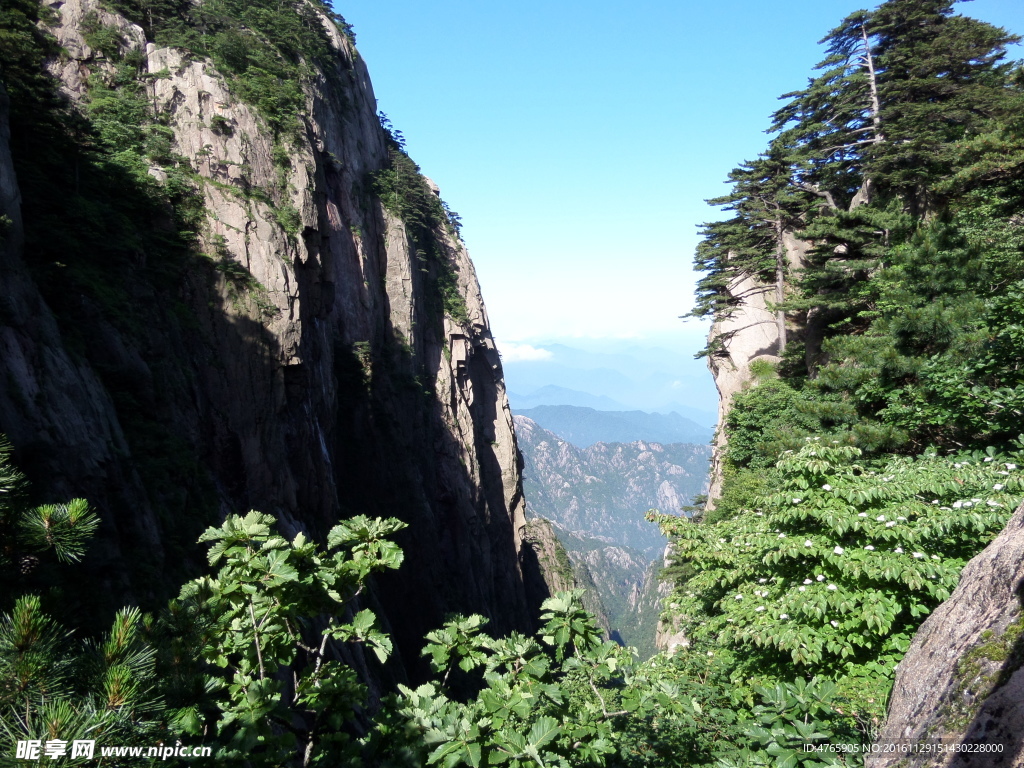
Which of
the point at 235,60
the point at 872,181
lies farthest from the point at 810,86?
the point at 235,60

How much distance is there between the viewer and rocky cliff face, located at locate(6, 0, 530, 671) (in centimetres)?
918

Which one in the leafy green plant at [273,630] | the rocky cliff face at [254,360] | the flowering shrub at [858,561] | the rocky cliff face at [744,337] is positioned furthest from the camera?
the rocky cliff face at [744,337]

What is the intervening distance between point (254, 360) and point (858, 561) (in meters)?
17.6

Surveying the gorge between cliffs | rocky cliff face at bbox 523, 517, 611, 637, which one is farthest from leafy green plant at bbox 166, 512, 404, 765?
rocky cliff face at bbox 523, 517, 611, 637

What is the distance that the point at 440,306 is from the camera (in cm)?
4406

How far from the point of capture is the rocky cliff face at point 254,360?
9.18 meters

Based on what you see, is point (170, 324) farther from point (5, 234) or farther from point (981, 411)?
point (981, 411)

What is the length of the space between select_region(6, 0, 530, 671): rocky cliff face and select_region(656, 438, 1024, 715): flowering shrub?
751cm

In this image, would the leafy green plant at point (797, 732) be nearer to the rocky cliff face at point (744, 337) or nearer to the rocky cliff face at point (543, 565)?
the rocky cliff face at point (744, 337)

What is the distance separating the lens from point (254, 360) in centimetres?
1781

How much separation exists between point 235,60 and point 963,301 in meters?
27.7

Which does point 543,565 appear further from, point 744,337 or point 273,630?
point 273,630

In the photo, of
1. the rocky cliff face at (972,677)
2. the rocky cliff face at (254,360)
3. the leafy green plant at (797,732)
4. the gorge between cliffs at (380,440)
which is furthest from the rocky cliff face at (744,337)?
the leafy green plant at (797,732)

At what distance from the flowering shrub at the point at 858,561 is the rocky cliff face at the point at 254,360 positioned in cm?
751
